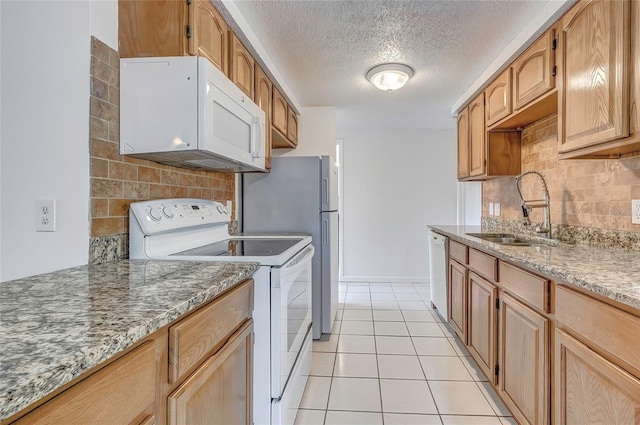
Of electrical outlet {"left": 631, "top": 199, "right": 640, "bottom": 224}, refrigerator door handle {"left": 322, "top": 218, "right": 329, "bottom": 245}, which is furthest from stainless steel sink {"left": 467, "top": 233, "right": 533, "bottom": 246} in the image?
refrigerator door handle {"left": 322, "top": 218, "right": 329, "bottom": 245}

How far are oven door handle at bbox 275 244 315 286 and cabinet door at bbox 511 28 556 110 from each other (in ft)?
→ 5.24

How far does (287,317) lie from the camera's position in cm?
153

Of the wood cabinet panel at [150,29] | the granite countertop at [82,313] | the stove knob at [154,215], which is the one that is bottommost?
the granite countertop at [82,313]

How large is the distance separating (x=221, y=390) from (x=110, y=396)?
48 cm

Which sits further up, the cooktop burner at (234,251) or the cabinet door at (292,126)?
the cabinet door at (292,126)

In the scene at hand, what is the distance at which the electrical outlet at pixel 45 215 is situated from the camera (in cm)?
123

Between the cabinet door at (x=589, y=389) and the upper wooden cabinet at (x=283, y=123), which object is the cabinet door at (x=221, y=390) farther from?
the upper wooden cabinet at (x=283, y=123)

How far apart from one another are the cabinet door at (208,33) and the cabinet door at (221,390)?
119 cm

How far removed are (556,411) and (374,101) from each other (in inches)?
110

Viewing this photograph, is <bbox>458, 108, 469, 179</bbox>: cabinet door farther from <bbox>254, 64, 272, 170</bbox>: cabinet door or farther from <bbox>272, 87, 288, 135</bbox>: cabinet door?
<bbox>254, 64, 272, 170</bbox>: cabinet door

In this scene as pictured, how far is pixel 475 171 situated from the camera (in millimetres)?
2861

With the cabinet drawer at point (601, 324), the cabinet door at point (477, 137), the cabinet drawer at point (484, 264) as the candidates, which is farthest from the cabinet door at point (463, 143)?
the cabinet drawer at point (601, 324)

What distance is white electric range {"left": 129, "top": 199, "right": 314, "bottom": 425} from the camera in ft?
4.50

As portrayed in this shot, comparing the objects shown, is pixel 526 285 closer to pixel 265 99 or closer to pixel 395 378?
pixel 395 378
